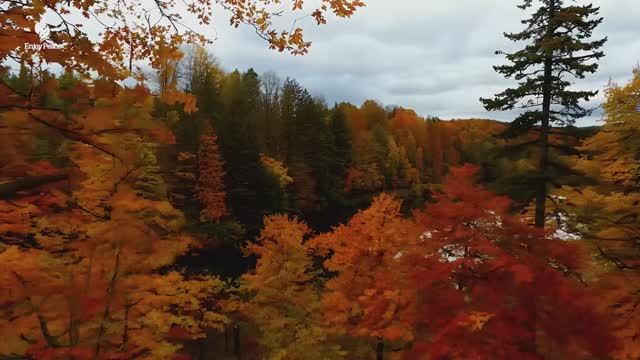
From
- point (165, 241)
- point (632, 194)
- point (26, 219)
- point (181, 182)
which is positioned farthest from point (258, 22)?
point (181, 182)

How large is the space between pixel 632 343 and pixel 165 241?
1281 centimetres

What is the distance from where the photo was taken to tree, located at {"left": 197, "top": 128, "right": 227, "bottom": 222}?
89.8 ft

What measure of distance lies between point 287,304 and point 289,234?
2970 millimetres

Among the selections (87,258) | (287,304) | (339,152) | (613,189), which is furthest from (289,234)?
(339,152)

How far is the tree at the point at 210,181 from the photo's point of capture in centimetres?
2736

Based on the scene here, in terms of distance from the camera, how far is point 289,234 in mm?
17891

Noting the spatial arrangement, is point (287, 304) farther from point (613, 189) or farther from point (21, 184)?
point (21, 184)

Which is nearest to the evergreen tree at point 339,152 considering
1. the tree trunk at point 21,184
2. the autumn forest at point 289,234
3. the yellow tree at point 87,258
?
the autumn forest at point 289,234

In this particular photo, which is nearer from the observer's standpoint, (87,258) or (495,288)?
(87,258)

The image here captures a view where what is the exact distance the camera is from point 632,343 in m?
10.1

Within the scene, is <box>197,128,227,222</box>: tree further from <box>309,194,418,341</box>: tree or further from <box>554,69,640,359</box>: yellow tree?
<box>554,69,640,359</box>: yellow tree

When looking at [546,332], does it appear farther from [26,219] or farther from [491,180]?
[26,219]

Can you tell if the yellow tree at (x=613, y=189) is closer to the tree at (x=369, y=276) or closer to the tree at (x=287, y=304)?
the tree at (x=369, y=276)

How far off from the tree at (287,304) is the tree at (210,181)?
9.71m
